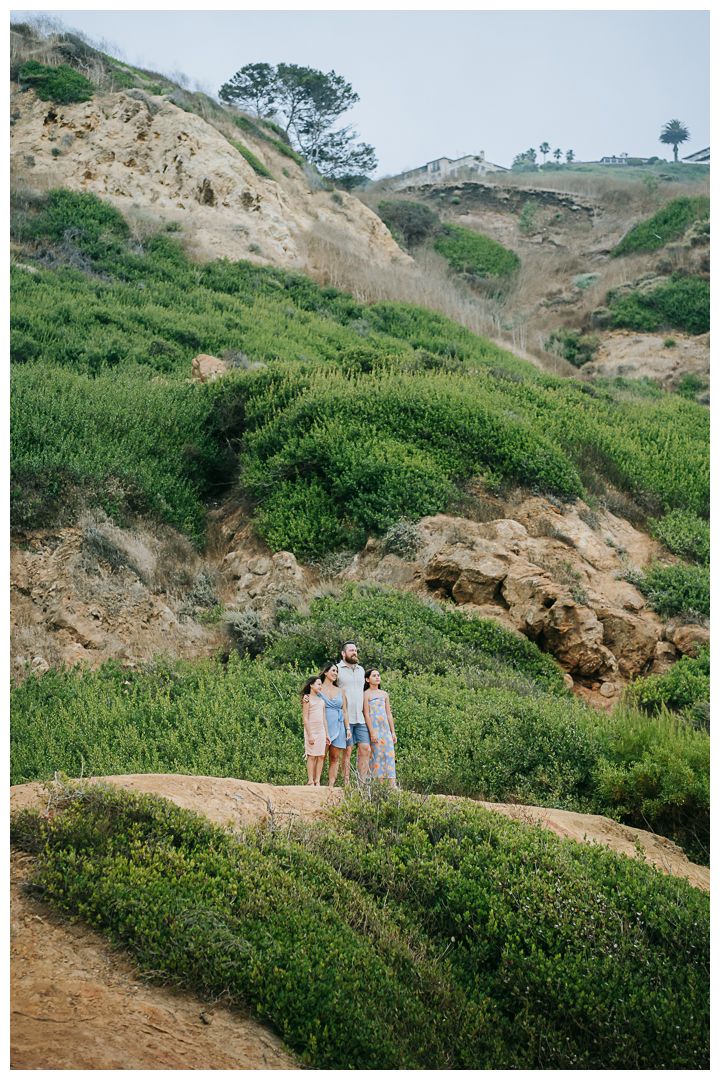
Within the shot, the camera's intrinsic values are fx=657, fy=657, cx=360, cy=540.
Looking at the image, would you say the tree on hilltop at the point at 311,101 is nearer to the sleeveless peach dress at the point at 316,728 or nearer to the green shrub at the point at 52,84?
the green shrub at the point at 52,84

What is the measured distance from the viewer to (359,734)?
Answer: 5105 mm

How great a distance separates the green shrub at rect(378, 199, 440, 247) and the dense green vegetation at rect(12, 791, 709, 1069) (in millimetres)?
37862

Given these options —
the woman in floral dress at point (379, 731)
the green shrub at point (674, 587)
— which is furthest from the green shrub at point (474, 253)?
the woman in floral dress at point (379, 731)

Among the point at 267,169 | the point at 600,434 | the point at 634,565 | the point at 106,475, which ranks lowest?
the point at 634,565

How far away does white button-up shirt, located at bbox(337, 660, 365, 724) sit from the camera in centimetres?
509

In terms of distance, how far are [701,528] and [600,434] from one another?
3.04 meters

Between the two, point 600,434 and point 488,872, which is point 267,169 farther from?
point 488,872

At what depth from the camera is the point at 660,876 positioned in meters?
3.58

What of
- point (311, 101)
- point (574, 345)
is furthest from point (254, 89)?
point (574, 345)

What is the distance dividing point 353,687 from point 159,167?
25.3 m

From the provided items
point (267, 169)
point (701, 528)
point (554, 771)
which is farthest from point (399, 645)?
point (267, 169)

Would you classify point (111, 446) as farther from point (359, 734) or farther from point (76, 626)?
point (359, 734)

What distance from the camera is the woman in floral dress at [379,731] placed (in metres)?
4.94

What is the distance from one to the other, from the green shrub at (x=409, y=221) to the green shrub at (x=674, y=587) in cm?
3159
